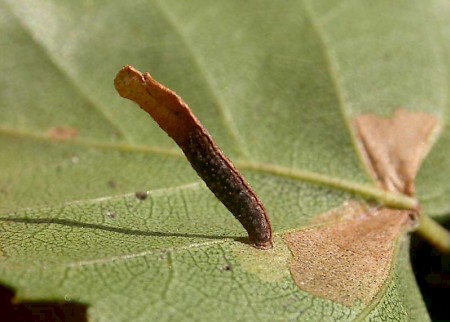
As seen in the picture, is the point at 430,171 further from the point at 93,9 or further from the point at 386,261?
the point at 93,9

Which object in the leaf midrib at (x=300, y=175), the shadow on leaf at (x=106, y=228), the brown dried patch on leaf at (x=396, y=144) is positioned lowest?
the brown dried patch on leaf at (x=396, y=144)

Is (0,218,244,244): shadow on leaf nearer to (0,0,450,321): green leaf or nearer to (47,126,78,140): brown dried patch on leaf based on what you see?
(0,0,450,321): green leaf

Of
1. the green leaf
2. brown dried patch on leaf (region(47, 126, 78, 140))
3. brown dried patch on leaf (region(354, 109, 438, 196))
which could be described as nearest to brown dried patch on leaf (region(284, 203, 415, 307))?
the green leaf

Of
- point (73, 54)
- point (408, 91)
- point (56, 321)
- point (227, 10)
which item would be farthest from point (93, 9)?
point (56, 321)

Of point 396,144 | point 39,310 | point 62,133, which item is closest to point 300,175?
point 396,144

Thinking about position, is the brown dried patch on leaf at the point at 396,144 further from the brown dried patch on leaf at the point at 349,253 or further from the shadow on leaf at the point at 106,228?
the shadow on leaf at the point at 106,228

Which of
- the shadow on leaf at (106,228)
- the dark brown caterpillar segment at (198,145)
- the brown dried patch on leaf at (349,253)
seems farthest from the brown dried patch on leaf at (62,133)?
the brown dried patch on leaf at (349,253)

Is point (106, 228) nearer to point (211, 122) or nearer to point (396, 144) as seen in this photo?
point (211, 122)
